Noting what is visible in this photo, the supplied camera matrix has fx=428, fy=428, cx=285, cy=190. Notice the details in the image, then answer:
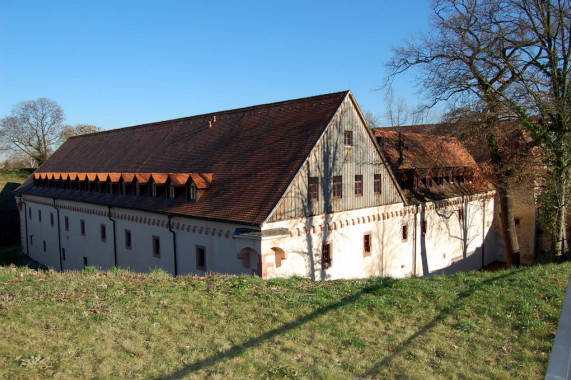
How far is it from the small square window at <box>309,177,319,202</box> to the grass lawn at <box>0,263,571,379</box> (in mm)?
5985

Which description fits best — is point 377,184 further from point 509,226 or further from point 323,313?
point 323,313

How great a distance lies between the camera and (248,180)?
1861 centimetres

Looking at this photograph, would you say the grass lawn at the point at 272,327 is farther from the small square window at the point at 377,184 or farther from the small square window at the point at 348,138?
the small square window at the point at 377,184

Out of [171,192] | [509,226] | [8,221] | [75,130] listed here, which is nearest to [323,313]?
[171,192]

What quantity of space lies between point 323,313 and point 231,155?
42.4 ft

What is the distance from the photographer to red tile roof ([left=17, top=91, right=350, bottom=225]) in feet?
58.1

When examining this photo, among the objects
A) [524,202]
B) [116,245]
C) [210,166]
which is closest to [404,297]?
[210,166]

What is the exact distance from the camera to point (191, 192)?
20.1 meters

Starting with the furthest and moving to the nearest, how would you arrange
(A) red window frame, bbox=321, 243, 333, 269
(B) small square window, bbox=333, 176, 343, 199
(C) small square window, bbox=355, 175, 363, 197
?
(C) small square window, bbox=355, 175, 363, 197 → (B) small square window, bbox=333, 176, 343, 199 → (A) red window frame, bbox=321, 243, 333, 269

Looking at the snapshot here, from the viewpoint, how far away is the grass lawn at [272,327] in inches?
280

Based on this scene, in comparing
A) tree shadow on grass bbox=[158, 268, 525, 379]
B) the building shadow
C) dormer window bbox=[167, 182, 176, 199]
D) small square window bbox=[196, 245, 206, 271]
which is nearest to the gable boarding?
small square window bbox=[196, 245, 206, 271]

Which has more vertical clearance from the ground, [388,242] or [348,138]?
[348,138]

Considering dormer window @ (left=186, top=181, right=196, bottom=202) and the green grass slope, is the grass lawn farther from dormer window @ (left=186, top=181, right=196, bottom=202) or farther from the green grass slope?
the green grass slope

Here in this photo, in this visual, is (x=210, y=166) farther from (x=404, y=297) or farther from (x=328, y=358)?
(x=328, y=358)
